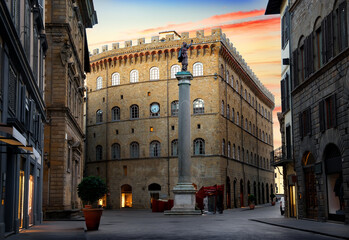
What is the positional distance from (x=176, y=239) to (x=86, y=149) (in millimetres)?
52658

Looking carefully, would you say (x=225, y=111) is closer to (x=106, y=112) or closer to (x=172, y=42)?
(x=172, y=42)

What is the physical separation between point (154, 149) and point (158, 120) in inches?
131

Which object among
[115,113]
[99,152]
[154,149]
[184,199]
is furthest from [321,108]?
[99,152]

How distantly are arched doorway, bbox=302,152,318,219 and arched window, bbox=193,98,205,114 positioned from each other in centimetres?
3093

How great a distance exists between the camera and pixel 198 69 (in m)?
61.7

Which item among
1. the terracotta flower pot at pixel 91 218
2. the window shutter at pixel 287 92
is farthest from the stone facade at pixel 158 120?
the terracotta flower pot at pixel 91 218

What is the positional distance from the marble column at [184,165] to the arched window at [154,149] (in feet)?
72.2

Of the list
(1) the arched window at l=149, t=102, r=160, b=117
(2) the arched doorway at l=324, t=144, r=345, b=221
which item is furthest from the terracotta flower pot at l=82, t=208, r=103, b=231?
(1) the arched window at l=149, t=102, r=160, b=117

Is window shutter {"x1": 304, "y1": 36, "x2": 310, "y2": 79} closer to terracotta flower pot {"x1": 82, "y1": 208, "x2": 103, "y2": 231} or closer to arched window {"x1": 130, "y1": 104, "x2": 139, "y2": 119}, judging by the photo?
terracotta flower pot {"x1": 82, "y1": 208, "x2": 103, "y2": 231}

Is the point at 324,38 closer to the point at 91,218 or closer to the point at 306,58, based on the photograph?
the point at 306,58

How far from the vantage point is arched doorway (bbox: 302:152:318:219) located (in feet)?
93.7

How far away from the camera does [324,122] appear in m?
25.8

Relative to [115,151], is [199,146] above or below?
above

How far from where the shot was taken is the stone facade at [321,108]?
23359 millimetres
